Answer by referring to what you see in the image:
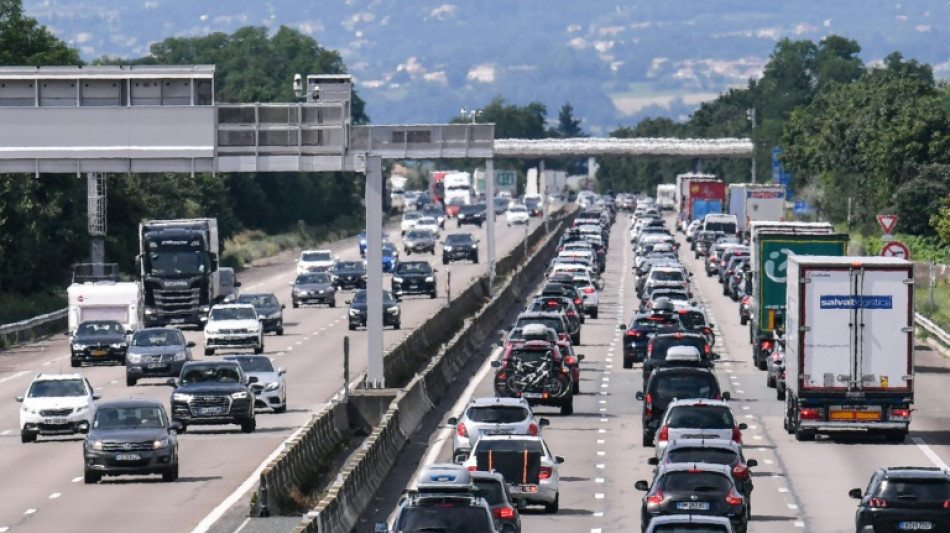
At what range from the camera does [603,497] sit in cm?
3459

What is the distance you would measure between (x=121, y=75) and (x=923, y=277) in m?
48.2

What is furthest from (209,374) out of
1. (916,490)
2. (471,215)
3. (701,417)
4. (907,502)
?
(471,215)

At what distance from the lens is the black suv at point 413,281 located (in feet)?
293

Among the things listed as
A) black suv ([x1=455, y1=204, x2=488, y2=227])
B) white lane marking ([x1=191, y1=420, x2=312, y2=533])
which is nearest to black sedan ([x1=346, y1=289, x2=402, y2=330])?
white lane marking ([x1=191, y1=420, x2=312, y2=533])

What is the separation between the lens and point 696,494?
27594mm

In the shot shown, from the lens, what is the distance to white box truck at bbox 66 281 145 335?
65.8 meters

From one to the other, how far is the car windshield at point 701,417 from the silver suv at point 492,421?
2.38 metres

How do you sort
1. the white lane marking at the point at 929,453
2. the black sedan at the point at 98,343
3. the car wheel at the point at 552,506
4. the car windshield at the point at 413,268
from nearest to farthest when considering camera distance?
the car wheel at the point at 552,506
the white lane marking at the point at 929,453
the black sedan at the point at 98,343
the car windshield at the point at 413,268

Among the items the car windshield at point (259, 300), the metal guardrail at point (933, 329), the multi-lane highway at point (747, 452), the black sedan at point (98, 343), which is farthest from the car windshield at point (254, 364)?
the metal guardrail at point (933, 329)

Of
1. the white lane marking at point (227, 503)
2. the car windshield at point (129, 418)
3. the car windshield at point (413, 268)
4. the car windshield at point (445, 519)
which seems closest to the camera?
the car windshield at point (445, 519)

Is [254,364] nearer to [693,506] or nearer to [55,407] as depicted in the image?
[55,407]

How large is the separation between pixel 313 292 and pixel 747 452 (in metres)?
45.2

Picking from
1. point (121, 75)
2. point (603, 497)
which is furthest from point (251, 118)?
point (603, 497)

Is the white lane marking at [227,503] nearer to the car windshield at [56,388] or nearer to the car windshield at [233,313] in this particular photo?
the car windshield at [56,388]
